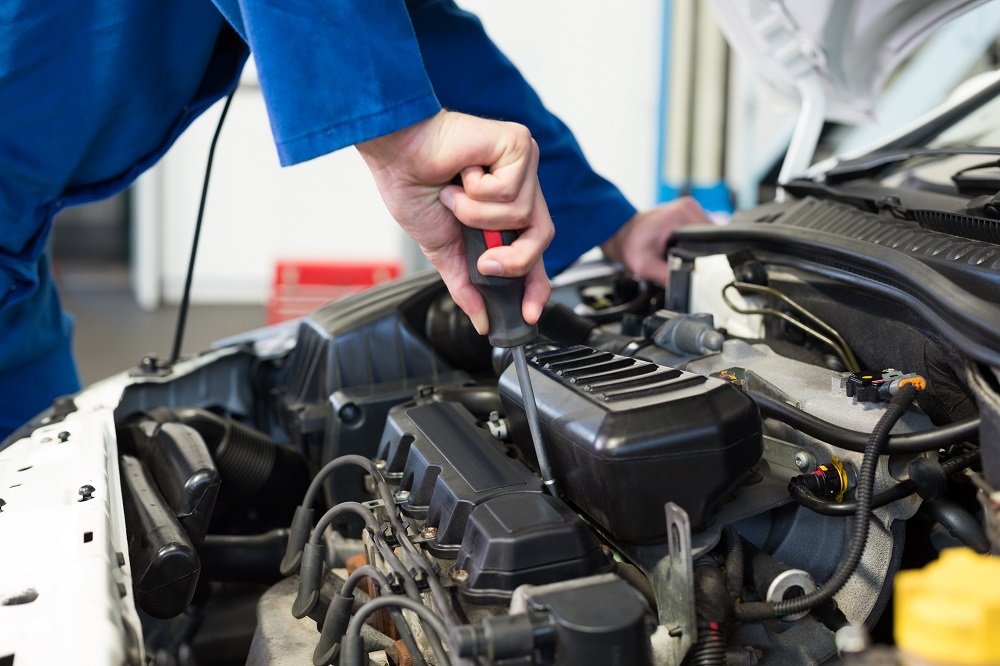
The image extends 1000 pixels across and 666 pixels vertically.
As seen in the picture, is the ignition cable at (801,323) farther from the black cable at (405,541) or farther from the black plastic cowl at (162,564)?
the black plastic cowl at (162,564)

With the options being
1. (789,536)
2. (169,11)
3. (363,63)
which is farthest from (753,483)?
(169,11)

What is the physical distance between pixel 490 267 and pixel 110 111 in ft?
2.54

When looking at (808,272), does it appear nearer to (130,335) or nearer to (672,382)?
(672,382)

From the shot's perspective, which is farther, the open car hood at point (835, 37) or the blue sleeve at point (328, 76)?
the open car hood at point (835, 37)

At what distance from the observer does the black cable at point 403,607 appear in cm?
61

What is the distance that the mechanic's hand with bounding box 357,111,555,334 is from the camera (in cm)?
75

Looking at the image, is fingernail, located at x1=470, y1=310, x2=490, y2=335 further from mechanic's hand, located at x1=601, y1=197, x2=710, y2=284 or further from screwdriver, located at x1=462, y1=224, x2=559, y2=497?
mechanic's hand, located at x1=601, y1=197, x2=710, y2=284

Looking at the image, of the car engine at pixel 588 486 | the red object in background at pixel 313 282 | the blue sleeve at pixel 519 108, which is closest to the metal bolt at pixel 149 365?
the car engine at pixel 588 486

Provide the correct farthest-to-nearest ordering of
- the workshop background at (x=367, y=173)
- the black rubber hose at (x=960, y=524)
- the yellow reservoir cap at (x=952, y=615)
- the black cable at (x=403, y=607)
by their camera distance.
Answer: the workshop background at (x=367, y=173) < the black rubber hose at (x=960, y=524) < the black cable at (x=403, y=607) < the yellow reservoir cap at (x=952, y=615)

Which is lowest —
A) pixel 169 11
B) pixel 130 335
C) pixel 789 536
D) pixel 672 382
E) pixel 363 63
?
pixel 130 335

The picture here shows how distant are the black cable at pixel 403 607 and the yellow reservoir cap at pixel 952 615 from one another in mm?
296

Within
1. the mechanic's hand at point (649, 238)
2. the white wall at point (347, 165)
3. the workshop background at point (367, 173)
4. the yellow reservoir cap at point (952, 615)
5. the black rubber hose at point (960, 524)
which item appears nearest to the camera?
the yellow reservoir cap at point (952, 615)

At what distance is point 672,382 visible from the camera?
72 centimetres

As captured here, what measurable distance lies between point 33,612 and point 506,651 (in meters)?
0.35
